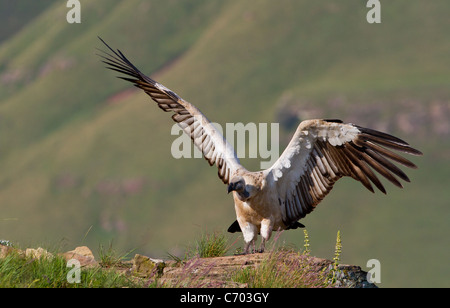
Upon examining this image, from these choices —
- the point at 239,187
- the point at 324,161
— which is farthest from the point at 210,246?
the point at 324,161

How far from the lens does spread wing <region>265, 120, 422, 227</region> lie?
535 inches

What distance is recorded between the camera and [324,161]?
46.4ft

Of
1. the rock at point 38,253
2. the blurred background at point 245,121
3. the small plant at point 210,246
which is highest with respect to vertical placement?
the blurred background at point 245,121

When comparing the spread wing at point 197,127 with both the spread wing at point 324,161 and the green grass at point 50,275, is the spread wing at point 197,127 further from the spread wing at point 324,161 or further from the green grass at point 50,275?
the green grass at point 50,275

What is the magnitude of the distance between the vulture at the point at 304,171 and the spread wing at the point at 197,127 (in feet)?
0.10

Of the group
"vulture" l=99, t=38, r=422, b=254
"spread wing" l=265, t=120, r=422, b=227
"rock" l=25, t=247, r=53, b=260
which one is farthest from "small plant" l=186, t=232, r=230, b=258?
"rock" l=25, t=247, r=53, b=260

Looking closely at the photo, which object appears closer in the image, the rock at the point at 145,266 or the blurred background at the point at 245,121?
the rock at the point at 145,266

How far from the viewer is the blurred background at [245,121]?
126 metres

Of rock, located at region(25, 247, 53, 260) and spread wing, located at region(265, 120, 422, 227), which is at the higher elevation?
spread wing, located at region(265, 120, 422, 227)

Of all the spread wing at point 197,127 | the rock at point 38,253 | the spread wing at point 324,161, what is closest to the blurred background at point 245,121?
the spread wing at point 197,127

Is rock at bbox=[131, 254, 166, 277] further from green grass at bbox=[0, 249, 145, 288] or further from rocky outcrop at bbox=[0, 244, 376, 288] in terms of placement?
green grass at bbox=[0, 249, 145, 288]

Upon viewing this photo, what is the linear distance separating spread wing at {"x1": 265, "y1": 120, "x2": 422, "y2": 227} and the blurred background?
101128mm

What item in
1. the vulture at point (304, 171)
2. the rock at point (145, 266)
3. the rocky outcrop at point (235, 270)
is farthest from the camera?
the vulture at point (304, 171)

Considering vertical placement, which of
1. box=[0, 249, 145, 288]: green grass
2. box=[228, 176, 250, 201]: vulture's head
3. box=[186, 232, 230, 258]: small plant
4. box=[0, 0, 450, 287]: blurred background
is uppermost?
box=[0, 0, 450, 287]: blurred background
